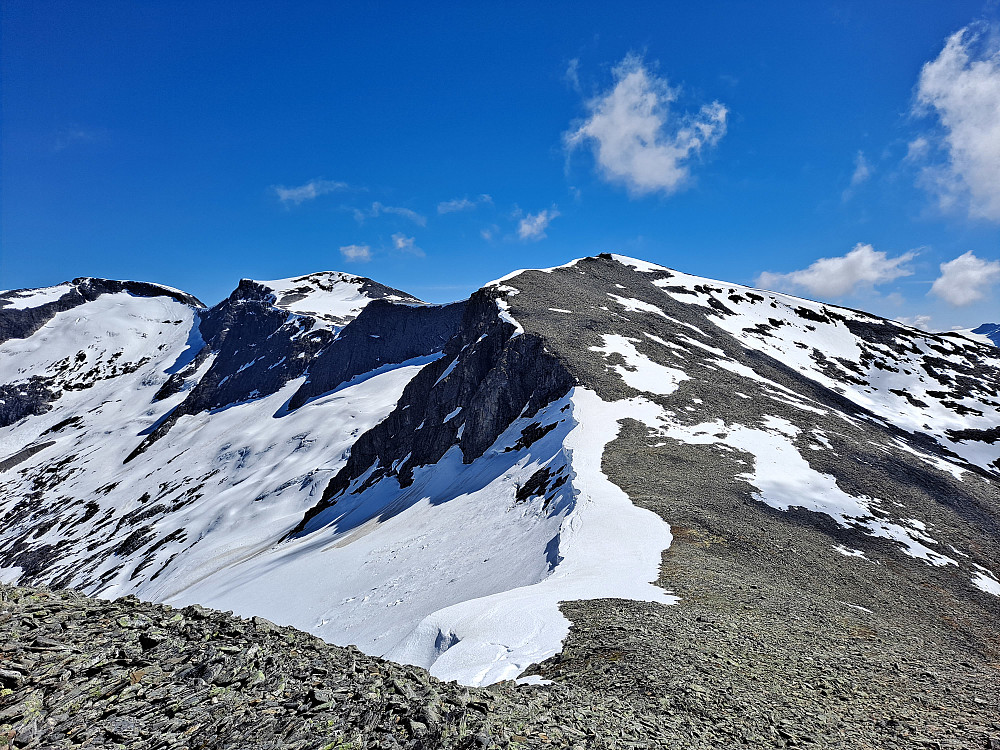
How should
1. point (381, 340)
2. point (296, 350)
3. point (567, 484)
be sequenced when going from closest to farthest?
point (567, 484), point (381, 340), point (296, 350)

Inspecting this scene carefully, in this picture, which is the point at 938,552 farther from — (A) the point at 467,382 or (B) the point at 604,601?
(A) the point at 467,382

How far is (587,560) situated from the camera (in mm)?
21141

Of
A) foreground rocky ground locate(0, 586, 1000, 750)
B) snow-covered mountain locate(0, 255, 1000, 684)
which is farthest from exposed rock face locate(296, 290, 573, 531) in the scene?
foreground rocky ground locate(0, 586, 1000, 750)

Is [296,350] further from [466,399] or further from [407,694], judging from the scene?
[407,694]

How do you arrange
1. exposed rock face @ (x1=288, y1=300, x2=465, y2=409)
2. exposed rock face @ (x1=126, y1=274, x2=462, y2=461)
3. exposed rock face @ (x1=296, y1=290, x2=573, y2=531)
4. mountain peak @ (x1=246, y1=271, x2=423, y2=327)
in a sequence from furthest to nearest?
mountain peak @ (x1=246, y1=271, x2=423, y2=327)
exposed rock face @ (x1=126, y1=274, x2=462, y2=461)
exposed rock face @ (x1=288, y1=300, x2=465, y2=409)
exposed rock face @ (x1=296, y1=290, x2=573, y2=531)

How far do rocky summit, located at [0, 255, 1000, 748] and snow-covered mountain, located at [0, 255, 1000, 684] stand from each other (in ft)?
1.00

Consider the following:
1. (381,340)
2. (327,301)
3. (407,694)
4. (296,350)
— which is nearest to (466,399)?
(407,694)

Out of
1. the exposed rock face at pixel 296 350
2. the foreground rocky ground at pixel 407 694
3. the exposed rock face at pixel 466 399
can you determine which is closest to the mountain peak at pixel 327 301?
the exposed rock face at pixel 296 350

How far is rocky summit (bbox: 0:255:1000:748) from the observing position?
877cm

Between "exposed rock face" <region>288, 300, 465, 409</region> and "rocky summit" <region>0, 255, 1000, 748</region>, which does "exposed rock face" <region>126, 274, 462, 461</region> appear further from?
"rocky summit" <region>0, 255, 1000, 748</region>

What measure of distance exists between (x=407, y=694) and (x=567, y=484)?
21199mm

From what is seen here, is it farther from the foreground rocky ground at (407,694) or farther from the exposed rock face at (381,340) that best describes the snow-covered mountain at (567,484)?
the exposed rock face at (381,340)

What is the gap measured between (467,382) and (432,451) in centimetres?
879

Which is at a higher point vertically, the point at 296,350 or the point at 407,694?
the point at 296,350
